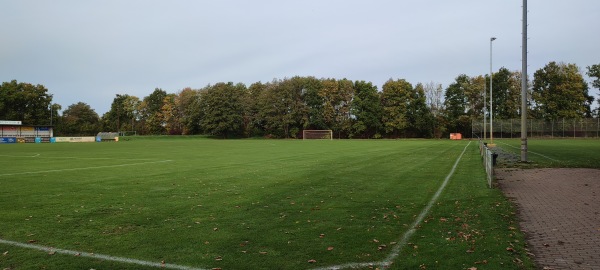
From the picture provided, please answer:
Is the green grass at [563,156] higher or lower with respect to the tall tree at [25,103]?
lower

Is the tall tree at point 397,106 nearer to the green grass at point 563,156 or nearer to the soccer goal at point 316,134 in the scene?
the soccer goal at point 316,134

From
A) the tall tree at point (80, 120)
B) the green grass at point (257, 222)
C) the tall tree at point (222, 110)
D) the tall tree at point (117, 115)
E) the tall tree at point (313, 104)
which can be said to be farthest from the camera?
the tall tree at point (117, 115)

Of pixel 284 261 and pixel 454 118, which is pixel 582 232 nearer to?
pixel 284 261

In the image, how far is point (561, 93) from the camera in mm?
78562

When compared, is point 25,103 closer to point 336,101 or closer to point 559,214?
point 336,101

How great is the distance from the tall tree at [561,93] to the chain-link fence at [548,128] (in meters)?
4.44

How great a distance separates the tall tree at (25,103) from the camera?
90.2m

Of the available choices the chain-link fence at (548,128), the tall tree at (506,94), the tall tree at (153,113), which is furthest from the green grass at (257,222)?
the tall tree at (153,113)

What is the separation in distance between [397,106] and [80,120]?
94.4 m

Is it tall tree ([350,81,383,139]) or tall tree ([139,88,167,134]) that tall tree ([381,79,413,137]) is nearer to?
tall tree ([350,81,383,139])

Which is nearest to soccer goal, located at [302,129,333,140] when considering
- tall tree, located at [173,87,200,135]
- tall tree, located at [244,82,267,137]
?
tall tree, located at [244,82,267,137]

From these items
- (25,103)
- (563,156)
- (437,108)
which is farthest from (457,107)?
(25,103)

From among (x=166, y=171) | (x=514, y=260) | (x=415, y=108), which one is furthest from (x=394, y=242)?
(x=415, y=108)

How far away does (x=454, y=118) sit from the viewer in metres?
82.2
